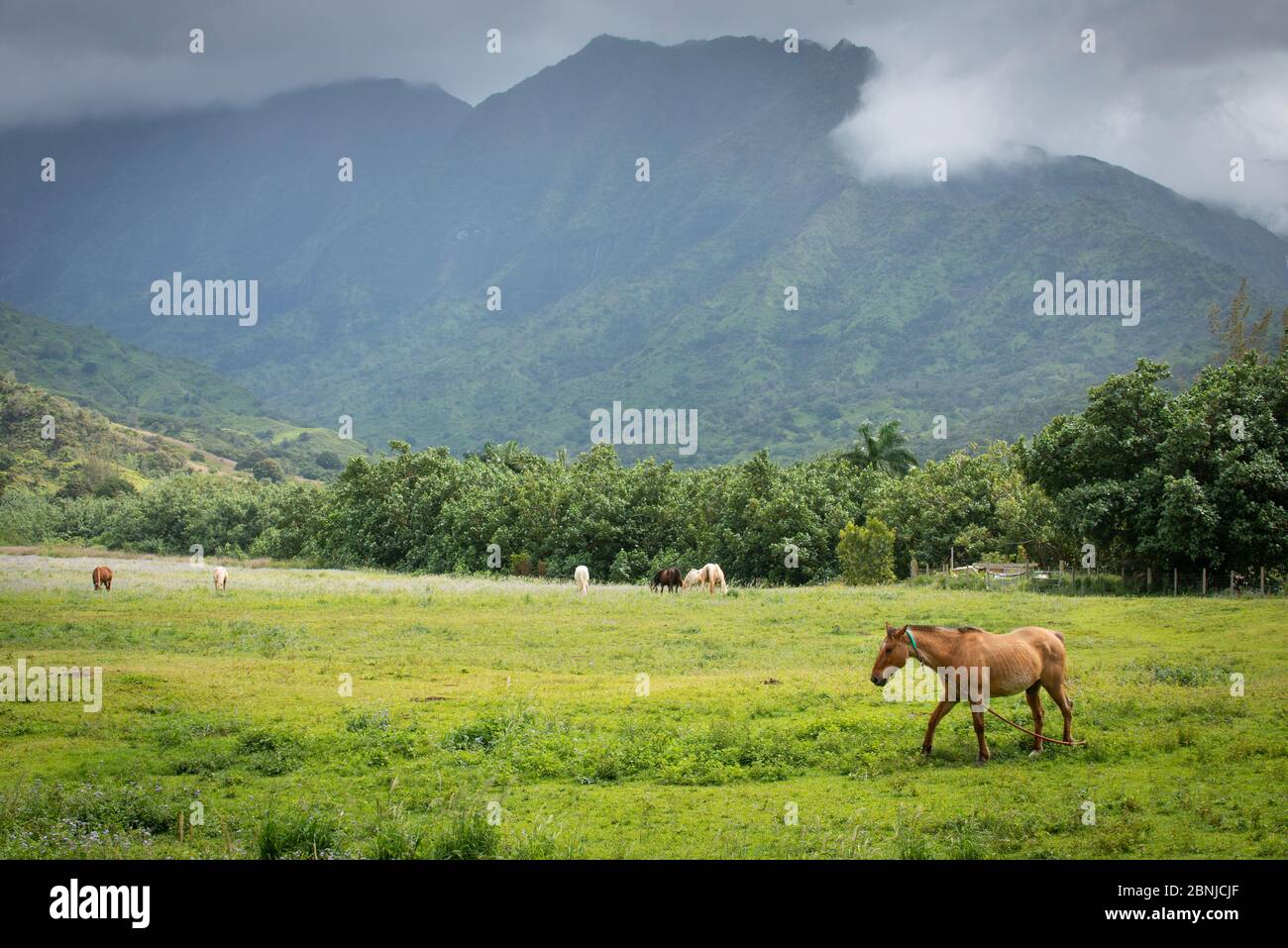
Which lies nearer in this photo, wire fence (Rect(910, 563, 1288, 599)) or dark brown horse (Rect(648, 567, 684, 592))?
wire fence (Rect(910, 563, 1288, 599))

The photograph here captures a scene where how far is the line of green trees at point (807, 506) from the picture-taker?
38.2 meters

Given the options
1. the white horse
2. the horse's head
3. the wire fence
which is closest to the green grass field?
the horse's head

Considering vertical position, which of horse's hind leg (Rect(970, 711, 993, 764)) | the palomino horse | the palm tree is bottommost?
horse's hind leg (Rect(970, 711, 993, 764))

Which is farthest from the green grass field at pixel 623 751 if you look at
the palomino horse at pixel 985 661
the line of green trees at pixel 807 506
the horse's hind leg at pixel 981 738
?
the line of green trees at pixel 807 506

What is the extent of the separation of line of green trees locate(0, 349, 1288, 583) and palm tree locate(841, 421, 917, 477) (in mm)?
180

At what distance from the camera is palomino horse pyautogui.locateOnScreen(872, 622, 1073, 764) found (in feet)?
47.5

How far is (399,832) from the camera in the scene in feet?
37.6

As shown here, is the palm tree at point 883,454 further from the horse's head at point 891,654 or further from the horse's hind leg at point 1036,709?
the horse's head at point 891,654

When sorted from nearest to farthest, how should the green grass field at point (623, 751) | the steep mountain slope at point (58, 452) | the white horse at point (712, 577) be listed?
the green grass field at point (623, 751) → the white horse at point (712, 577) → the steep mountain slope at point (58, 452)

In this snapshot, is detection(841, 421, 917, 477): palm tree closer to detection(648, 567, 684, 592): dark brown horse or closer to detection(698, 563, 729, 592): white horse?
detection(648, 567, 684, 592): dark brown horse

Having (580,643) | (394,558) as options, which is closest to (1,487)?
(394,558)

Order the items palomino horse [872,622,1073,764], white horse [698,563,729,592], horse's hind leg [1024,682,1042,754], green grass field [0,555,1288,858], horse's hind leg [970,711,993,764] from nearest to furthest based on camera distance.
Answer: green grass field [0,555,1288,858] → palomino horse [872,622,1073,764] → horse's hind leg [970,711,993,764] → horse's hind leg [1024,682,1042,754] → white horse [698,563,729,592]

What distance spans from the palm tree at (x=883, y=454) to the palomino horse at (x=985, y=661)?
60361mm

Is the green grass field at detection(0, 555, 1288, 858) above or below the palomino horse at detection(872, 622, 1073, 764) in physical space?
below
